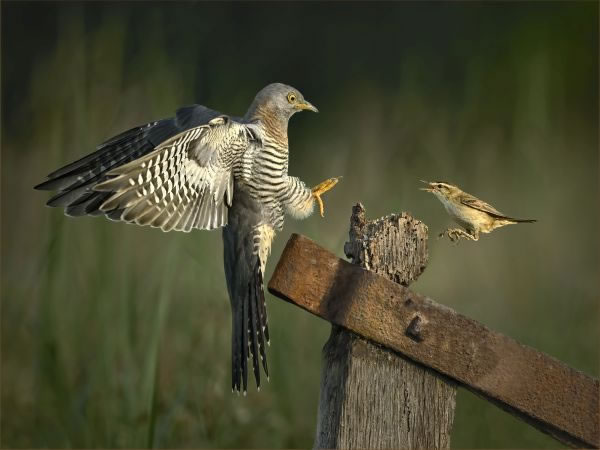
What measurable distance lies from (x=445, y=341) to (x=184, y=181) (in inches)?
43.1

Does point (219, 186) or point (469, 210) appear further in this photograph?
point (219, 186)

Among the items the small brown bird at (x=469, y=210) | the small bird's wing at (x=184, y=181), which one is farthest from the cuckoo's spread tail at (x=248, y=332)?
the small brown bird at (x=469, y=210)

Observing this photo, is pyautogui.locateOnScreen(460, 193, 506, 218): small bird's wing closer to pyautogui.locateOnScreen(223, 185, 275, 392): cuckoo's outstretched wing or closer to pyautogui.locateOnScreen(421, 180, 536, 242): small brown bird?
pyautogui.locateOnScreen(421, 180, 536, 242): small brown bird

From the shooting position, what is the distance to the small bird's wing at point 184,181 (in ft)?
7.53

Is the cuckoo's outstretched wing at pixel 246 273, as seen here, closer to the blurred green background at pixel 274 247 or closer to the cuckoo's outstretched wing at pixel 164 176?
the cuckoo's outstretched wing at pixel 164 176

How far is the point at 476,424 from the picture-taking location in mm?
3297

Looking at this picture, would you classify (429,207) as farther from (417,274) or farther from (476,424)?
(417,274)

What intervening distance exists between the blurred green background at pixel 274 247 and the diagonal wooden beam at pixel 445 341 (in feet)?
4.15

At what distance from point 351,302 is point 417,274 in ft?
0.55

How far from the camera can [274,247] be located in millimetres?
4539

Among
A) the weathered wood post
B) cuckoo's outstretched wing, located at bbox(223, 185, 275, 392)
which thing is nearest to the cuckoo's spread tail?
cuckoo's outstretched wing, located at bbox(223, 185, 275, 392)

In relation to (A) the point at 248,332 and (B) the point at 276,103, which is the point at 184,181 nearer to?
(A) the point at 248,332

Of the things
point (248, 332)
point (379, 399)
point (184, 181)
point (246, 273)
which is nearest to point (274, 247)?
point (246, 273)

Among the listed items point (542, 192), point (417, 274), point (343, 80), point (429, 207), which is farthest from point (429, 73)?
point (417, 274)
